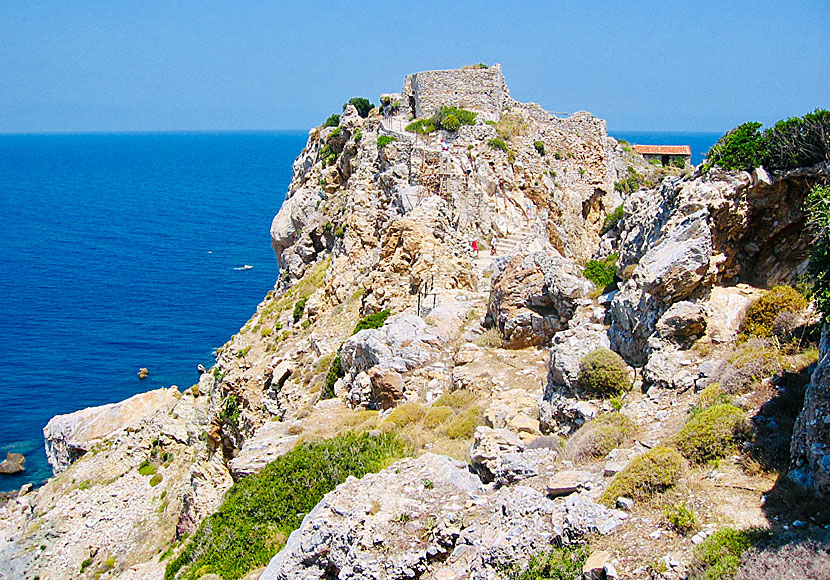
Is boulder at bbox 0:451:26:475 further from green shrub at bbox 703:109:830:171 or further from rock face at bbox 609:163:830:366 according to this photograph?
green shrub at bbox 703:109:830:171

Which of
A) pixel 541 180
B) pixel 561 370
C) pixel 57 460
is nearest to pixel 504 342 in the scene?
pixel 561 370

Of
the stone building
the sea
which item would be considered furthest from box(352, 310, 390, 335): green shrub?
the stone building

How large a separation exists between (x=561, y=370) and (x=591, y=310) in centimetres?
294

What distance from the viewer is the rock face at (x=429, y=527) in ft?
31.7

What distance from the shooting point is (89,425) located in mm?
39250

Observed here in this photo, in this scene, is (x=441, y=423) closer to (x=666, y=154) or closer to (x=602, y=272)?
(x=602, y=272)

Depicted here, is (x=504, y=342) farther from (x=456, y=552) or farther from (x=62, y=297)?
(x=62, y=297)

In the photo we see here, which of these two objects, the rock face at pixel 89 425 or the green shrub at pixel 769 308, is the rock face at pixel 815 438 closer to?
the green shrub at pixel 769 308

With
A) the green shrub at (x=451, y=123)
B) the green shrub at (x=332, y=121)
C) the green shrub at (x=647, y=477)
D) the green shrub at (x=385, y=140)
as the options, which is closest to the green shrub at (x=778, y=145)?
the green shrub at (x=647, y=477)

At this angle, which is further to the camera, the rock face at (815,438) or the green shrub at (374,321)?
the green shrub at (374,321)

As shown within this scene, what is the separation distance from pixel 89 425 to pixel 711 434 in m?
38.2

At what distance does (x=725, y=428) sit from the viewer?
35.0 ft

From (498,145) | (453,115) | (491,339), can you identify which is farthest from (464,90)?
(491,339)

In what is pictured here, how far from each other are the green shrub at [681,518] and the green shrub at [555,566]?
4.22 feet
